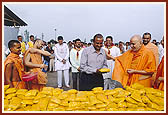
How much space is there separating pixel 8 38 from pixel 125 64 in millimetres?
1888

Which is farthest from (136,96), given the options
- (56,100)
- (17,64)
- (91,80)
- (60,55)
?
(60,55)

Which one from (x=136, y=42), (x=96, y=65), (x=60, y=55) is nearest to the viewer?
(x=136, y=42)

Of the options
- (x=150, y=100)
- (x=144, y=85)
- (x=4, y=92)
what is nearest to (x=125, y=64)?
(x=144, y=85)

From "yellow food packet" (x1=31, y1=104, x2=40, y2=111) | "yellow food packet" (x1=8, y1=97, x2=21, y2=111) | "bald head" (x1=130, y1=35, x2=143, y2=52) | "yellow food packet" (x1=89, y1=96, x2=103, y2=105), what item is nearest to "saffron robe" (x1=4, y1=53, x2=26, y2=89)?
"yellow food packet" (x1=8, y1=97, x2=21, y2=111)

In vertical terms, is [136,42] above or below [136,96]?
above

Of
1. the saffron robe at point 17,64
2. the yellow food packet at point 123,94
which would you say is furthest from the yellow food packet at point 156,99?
the saffron robe at point 17,64

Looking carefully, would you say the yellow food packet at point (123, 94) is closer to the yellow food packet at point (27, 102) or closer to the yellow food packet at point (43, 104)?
the yellow food packet at point (43, 104)

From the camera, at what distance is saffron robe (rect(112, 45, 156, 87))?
1.91 meters

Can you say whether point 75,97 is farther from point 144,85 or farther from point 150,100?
point 144,85

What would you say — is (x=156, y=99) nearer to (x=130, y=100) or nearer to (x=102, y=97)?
(x=130, y=100)

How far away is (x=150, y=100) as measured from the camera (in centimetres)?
164

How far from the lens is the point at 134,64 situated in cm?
197

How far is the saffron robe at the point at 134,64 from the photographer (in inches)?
75.3

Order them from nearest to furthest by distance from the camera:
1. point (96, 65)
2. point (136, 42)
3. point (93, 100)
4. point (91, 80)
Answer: point (93, 100), point (136, 42), point (96, 65), point (91, 80)
